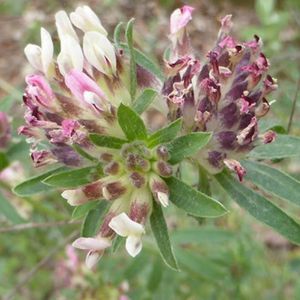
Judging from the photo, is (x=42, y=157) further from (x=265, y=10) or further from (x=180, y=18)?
(x=265, y=10)

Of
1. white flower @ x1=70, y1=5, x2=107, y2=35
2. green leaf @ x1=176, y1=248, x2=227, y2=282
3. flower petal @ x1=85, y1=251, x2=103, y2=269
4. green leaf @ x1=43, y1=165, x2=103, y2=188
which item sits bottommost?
green leaf @ x1=176, y1=248, x2=227, y2=282

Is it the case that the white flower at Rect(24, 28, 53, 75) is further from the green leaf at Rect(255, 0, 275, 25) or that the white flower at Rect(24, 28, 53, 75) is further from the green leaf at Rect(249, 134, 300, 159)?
the green leaf at Rect(255, 0, 275, 25)

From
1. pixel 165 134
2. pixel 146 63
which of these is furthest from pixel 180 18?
pixel 165 134

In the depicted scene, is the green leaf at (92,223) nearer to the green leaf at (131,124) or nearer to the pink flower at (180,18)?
the green leaf at (131,124)

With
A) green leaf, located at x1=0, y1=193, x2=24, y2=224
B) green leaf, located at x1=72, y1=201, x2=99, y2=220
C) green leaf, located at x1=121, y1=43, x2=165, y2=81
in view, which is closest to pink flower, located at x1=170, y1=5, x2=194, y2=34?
green leaf, located at x1=121, y1=43, x2=165, y2=81

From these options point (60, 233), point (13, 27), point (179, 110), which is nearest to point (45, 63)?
point (179, 110)

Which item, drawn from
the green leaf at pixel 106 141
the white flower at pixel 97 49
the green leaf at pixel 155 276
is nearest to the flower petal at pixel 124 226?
the green leaf at pixel 106 141

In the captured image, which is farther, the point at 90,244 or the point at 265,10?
the point at 265,10

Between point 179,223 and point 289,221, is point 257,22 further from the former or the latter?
point 289,221
